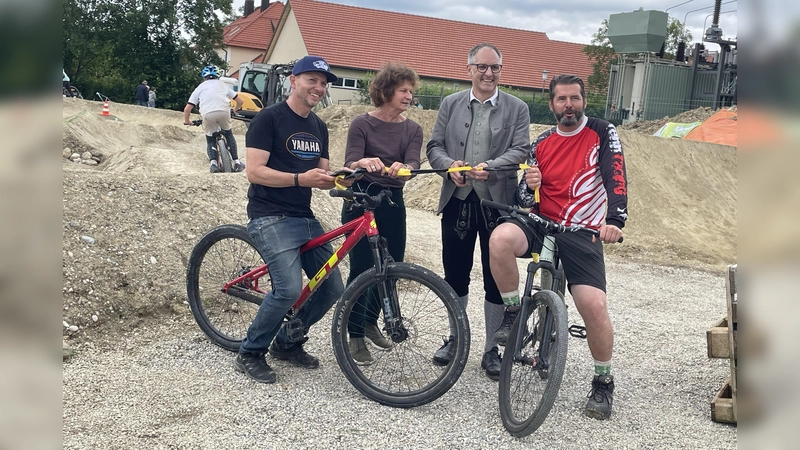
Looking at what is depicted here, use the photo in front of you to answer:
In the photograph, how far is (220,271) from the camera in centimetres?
512

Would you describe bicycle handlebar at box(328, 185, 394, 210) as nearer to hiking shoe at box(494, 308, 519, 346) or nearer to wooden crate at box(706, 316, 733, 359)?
hiking shoe at box(494, 308, 519, 346)

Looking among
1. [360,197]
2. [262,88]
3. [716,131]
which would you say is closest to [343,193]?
[360,197]

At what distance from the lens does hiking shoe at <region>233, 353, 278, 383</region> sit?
444cm

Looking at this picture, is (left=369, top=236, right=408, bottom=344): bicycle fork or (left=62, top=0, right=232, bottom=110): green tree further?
(left=62, top=0, right=232, bottom=110): green tree

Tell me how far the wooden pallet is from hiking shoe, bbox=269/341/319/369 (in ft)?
8.17

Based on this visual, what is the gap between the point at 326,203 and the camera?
882 centimetres

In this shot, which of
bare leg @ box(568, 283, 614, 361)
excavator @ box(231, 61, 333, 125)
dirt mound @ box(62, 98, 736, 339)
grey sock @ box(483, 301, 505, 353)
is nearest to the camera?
bare leg @ box(568, 283, 614, 361)

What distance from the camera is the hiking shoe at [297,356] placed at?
4.82 metres

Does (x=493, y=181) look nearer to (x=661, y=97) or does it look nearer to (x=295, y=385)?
(x=295, y=385)

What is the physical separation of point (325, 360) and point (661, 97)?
98.3 feet

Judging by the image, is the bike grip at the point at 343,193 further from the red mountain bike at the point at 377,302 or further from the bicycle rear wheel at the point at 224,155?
the bicycle rear wheel at the point at 224,155

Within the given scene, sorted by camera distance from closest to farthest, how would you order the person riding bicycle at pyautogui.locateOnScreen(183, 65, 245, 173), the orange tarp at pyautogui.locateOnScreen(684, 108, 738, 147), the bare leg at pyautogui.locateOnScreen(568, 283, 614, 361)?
the bare leg at pyautogui.locateOnScreen(568, 283, 614, 361) < the person riding bicycle at pyautogui.locateOnScreen(183, 65, 245, 173) < the orange tarp at pyautogui.locateOnScreen(684, 108, 738, 147)

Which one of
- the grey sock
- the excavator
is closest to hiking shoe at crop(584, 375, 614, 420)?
the grey sock
